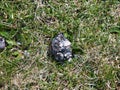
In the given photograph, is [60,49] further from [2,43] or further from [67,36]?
[2,43]

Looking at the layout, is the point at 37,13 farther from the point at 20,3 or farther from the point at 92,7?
the point at 92,7

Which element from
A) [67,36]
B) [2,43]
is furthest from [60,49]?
[2,43]

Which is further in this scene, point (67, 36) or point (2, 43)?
point (67, 36)

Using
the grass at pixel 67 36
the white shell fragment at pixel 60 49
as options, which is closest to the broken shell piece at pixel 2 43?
the grass at pixel 67 36

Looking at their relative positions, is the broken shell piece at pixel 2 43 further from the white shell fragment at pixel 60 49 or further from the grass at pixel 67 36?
the white shell fragment at pixel 60 49

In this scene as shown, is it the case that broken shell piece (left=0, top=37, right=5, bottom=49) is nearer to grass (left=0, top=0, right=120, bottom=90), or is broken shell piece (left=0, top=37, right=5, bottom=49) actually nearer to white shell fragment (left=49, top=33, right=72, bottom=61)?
grass (left=0, top=0, right=120, bottom=90)

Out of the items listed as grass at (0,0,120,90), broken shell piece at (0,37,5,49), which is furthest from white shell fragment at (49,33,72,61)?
broken shell piece at (0,37,5,49)
